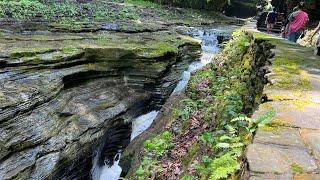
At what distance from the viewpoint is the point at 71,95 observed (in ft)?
30.6

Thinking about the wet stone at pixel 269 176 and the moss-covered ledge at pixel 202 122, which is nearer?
the wet stone at pixel 269 176

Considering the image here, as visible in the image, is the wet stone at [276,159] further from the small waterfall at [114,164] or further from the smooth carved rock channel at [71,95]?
the small waterfall at [114,164]

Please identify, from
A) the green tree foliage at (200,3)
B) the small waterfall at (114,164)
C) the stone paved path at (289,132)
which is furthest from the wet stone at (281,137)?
the green tree foliage at (200,3)

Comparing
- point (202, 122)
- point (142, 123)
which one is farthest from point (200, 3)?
point (202, 122)

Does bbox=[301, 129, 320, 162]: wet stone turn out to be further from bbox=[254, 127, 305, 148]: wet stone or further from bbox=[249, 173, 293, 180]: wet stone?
bbox=[249, 173, 293, 180]: wet stone

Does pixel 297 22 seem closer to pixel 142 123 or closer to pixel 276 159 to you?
pixel 142 123

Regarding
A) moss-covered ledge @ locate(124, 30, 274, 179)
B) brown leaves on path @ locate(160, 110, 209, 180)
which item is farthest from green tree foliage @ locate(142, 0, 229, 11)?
brown leaves on path @ locate(160, 110, 209, 180)

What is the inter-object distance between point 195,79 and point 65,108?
4.72 meters

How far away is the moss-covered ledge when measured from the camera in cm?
637

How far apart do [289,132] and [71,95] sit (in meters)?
6.53

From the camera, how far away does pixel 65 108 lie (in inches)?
340

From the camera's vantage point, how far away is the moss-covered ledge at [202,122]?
637 centimetres

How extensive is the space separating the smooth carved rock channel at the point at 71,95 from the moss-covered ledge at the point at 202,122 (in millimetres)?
955

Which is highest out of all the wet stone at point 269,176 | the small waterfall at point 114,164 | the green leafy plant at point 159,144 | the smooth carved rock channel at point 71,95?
the wet stone at point 269,176
